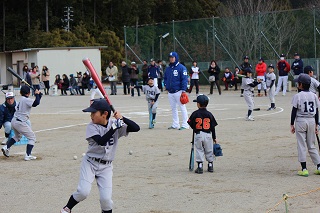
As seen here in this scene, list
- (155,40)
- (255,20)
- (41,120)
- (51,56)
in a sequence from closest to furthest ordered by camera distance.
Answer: (41,120)
(255,20)
(155,40)
(51,56)

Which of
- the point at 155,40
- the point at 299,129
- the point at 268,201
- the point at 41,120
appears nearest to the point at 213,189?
the point at 268,201

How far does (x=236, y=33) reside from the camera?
4222 centimetres

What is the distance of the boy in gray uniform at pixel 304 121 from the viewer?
437 inches

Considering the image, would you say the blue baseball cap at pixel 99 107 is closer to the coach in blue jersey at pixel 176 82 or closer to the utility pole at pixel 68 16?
the coach in blue jersey at pixel 176 82

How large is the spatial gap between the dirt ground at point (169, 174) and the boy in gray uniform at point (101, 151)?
0.97 metres

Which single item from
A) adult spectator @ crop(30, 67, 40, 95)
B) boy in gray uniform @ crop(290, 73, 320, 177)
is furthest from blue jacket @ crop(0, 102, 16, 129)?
adult spectator @ crop(30, 67, 40, 95)

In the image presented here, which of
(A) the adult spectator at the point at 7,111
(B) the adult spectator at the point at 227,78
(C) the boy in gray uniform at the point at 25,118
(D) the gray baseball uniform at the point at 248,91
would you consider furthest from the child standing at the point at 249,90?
(B) the adult spectator at the point at 227,78

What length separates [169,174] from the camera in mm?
11547

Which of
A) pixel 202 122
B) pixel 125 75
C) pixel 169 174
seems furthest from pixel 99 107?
pixel 125 75

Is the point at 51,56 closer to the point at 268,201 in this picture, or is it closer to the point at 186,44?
the point at 186,44

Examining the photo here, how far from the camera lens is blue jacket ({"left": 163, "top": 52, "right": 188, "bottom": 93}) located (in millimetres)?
18156

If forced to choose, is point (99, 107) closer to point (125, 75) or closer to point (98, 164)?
point (98, 164)

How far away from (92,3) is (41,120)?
60854mm

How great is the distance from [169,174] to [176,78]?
6916 millimetres
